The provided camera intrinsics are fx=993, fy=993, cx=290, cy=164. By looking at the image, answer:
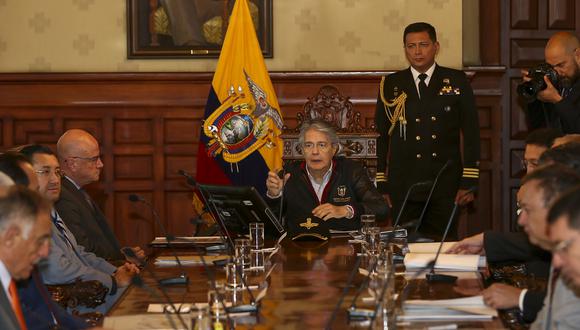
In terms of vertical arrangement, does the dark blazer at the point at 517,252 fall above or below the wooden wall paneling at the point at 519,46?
below

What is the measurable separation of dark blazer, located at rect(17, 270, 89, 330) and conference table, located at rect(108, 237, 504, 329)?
0.20 metres

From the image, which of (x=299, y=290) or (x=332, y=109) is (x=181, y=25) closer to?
(x=332, y=109)

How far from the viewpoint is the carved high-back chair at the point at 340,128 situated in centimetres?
651

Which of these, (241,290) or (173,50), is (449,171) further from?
(241,290)

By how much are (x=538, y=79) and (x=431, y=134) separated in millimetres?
973

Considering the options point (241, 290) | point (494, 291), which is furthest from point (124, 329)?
point (494, 291)

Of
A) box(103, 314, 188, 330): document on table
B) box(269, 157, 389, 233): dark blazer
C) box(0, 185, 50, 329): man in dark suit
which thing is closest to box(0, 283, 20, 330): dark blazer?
box(0, 185, 50, 329): man in dark suit

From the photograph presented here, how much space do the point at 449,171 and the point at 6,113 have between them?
3.46 metres

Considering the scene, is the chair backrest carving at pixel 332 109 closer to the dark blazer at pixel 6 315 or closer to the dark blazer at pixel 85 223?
the dark blazer at pixel 85 223

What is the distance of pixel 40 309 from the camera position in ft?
11.7

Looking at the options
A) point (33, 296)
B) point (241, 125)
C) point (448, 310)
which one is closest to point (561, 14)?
point (241, 125)

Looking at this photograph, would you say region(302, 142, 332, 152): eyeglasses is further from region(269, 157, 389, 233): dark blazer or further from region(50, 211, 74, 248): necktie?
region(50, 211, 74, 248): necktie

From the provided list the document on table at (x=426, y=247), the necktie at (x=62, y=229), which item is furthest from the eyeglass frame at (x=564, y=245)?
the necktie at (x=62, y=229)

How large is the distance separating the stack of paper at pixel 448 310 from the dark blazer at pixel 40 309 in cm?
115
